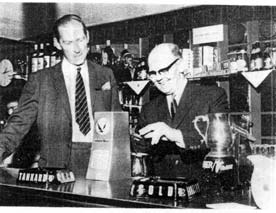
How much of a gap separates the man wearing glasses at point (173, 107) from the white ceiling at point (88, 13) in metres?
0.54

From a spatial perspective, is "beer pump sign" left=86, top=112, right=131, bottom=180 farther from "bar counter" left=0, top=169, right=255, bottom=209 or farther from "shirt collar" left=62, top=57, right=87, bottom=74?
"shirt collar" left=62, top=57, right=87, bottom=74

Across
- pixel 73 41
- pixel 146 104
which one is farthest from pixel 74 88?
pixel 146 104

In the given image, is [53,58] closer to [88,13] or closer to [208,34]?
[88,13]

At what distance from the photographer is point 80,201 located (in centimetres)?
111

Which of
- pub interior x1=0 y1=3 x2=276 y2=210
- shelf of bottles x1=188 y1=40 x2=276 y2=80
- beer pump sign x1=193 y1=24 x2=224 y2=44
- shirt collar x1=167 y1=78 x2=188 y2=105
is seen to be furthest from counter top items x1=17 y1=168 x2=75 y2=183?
beer pump sign x1=193 y1=24 x2=224 y2=44

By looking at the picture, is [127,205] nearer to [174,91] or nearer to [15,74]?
[174,91]

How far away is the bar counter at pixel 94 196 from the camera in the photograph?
1003mm

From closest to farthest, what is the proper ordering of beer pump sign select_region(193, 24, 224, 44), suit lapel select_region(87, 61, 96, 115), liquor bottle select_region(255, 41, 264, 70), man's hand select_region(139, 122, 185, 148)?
man's hand select_region(139, 122, 185, 148)
suit lapel select_region(87, 61, 96, 115)
liquor bottle select_region(255, 41, 264, 70)
beer pump sign select_region(193, 24, 224, 44)

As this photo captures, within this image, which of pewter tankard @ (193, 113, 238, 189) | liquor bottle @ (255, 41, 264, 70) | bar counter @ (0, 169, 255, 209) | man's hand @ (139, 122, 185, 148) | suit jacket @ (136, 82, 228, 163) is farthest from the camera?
liquor bottle @ (255, 41, 264, 70)

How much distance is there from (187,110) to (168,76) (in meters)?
0.22

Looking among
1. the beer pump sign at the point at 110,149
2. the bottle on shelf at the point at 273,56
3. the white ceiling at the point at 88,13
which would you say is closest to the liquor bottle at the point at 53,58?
the white ceiling at the point at 88,13

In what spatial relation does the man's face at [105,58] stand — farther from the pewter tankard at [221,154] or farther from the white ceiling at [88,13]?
the pewter tankard at [221,154]

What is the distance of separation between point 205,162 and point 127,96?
1.54 m

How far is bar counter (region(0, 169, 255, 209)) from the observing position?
100cm
